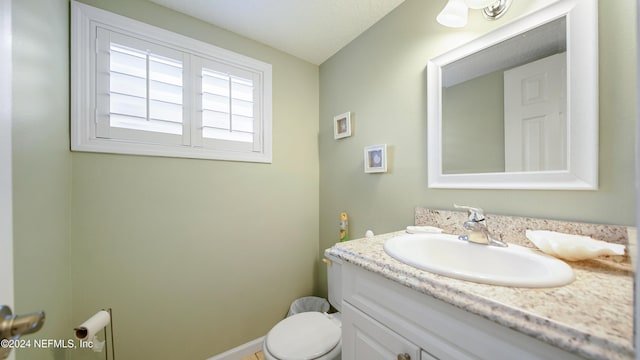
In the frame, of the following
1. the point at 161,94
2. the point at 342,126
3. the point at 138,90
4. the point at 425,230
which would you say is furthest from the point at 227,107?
the point at 425,230

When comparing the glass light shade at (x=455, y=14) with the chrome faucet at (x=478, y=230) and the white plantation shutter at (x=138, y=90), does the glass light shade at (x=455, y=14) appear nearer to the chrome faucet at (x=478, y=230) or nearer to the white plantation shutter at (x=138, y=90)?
the chrome faucet at (x=478, y=230)

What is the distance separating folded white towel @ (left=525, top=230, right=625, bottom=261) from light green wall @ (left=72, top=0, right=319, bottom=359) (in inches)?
56.7

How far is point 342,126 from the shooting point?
5.41ft

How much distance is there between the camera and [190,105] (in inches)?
53.9

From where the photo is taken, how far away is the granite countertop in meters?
0.35

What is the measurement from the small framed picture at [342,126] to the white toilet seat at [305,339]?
1.24 metres

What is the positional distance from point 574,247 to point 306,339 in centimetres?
115

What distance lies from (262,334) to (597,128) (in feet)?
6.85

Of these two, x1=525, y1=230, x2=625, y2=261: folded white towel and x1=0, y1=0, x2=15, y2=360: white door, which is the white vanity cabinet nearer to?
x1=525, y1=230, x2=625, y2=261: folded white towel

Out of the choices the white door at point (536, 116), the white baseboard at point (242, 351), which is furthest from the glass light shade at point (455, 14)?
the white baseboard at point (242, 351)

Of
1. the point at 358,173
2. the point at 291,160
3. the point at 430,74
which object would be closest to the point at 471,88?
the point at 430,74

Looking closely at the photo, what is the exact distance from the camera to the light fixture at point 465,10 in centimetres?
88

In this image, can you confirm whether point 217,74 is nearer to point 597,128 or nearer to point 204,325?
point 204,325

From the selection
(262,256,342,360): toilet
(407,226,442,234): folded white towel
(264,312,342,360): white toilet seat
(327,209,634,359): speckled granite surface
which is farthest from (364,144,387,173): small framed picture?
(264,312,342,360): white toilet seat
